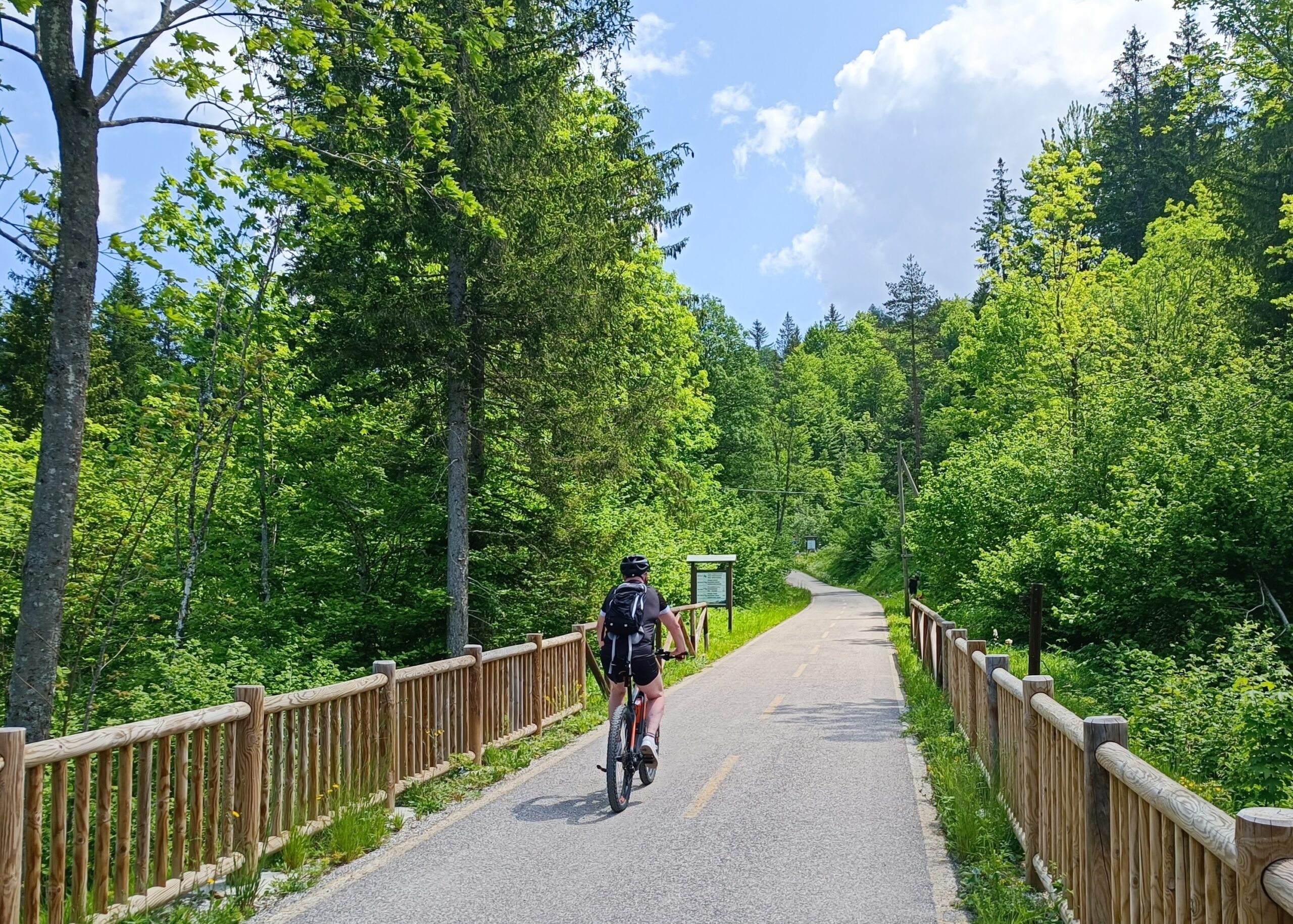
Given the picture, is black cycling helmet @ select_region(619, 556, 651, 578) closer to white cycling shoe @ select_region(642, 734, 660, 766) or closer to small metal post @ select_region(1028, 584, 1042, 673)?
white cycling shoe @ select_region(642, 734, 660, 766)

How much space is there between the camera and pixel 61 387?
7246 mm

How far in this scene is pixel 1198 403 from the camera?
17594mm

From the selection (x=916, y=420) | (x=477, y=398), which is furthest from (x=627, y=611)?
(x=916, y=420)

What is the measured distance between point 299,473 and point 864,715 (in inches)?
388

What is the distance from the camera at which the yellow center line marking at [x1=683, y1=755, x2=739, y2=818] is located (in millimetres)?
7703

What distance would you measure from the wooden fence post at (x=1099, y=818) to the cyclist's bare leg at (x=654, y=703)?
4.24 m

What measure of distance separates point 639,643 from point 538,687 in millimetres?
3855

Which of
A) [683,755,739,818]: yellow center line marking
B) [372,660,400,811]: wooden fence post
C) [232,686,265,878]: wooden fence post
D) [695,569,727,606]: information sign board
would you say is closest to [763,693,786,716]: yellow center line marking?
[683,755,739,818]: yellow center line marking

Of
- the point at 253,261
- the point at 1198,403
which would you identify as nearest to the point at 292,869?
the point at 253,261

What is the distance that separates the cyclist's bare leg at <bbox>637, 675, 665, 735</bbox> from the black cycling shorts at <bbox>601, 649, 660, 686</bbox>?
7cm

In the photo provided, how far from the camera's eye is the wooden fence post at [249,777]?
19.3 ft

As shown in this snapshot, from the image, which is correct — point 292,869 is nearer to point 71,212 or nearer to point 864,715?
point 71,212

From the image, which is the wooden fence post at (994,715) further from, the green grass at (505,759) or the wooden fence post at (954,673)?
the green grass at (505,759)

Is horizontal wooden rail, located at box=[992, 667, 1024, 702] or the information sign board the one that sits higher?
horizontal wooden rail, located at box=[992, 667, 1024, 702]
